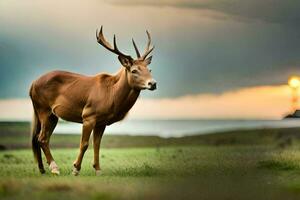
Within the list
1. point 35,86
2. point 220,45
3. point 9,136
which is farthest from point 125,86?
point 9,136

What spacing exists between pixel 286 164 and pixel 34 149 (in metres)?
2.27

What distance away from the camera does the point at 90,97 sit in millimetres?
6559

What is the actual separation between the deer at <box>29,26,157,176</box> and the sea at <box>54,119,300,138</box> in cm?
87

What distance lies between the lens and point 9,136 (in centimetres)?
904

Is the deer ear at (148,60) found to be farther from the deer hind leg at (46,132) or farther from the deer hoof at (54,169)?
the deer hoof at (54,169)

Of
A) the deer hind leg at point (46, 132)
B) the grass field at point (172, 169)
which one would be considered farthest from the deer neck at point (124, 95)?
the deer hind leg at point (46, 132)

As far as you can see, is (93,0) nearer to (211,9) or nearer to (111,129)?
(211,9)

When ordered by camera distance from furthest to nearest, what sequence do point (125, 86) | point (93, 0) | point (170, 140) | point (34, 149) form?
point (170, 140)
point (93, 0)
point (34, 149)
point (125, 86)

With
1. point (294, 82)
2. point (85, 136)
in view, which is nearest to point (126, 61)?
point (85, 136)

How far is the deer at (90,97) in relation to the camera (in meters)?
6.44

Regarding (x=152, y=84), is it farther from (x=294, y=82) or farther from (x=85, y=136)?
(x=294, y=82)

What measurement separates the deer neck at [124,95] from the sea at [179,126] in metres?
0.97

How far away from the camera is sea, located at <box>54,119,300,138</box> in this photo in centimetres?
775

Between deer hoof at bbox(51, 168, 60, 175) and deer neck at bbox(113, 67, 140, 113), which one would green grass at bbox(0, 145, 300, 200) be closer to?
deer hoof at bbox(51, 168, 60, 175)
